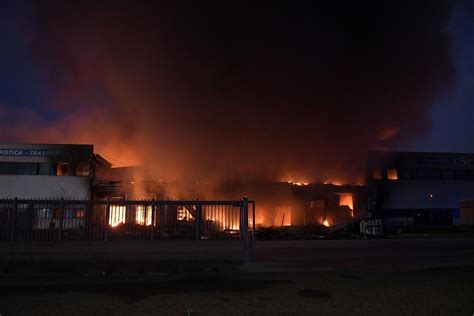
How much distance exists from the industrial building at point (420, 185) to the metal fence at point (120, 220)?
2715cm

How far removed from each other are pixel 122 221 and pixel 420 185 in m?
32.1

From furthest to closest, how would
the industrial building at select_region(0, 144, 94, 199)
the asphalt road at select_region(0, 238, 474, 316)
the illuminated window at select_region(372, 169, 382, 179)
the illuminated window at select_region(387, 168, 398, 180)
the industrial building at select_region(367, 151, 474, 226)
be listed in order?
the illuminated window at select_region(372, 169, 382, 179)
the illuminated window at select_region(387, 168, 398, 180)
the industrial building at select_region(367, 151, 474, 226)
the industrial building at select_region(0, 144, 94, 199)
the asphalt road at select_region(0, 238, 474, 316)

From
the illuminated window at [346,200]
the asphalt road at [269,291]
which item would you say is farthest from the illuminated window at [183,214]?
the illuminated window at [346,200]

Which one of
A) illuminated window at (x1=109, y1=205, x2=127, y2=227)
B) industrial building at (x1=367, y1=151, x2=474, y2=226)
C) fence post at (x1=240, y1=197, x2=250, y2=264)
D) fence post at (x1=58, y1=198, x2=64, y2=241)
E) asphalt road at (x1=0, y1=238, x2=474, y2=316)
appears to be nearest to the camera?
asphalt road at (x1=0, y1=238, x2=474, y2=316)

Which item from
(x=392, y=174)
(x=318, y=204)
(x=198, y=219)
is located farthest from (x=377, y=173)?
(x=198, y=219)

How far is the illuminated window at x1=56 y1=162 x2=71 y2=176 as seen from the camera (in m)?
32.7

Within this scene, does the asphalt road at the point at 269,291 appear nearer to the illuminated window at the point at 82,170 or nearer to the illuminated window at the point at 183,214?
the illuminated window at the point at 183,214

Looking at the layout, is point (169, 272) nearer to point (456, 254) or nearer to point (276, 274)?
point (276, 274)

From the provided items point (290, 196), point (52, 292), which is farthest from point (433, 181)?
point (52, 292)

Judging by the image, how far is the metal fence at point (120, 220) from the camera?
36.1ft

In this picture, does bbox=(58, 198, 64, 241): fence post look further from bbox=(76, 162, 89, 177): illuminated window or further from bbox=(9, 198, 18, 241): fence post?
bbox=(76, 162, 89, 177): illuminated window

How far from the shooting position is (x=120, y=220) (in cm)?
1128

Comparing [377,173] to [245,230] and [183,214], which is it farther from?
[183,214]

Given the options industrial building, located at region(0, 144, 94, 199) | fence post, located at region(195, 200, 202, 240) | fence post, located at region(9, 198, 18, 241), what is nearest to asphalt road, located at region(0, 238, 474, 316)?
fence post, located at region(195, 200, 202, 240)
